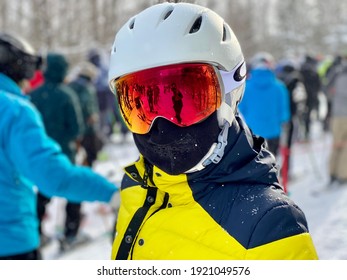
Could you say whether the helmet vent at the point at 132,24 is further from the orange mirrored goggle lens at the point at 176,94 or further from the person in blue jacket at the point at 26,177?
the person in blue jacket at the point at 26,177

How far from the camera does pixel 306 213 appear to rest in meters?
6.21

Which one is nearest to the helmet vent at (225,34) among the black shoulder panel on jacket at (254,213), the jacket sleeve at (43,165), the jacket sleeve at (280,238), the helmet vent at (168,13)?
the helmet vent at (168,13)

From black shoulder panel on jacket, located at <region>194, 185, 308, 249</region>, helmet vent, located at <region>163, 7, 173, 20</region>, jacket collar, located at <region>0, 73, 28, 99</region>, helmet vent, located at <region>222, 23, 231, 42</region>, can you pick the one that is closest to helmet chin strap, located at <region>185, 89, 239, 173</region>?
black shoulder panel on jacket, located at <region>194, 185, 308, 249</region>

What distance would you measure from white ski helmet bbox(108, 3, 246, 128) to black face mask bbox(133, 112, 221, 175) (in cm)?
7

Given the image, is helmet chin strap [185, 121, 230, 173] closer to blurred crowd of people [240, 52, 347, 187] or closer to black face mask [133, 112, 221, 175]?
black face mask [133, 112, 221, 175]

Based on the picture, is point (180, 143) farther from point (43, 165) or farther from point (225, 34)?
point (43, 165)

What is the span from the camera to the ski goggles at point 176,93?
1.81 m

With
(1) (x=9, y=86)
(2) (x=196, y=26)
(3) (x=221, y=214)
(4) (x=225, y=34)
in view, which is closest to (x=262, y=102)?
(1) (x=9, y=86)

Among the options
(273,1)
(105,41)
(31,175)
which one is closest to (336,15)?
(273,1)

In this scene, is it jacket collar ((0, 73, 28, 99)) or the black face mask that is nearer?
the black face mask

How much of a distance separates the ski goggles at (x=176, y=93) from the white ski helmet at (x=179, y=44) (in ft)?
0.10

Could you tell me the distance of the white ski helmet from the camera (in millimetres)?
1802

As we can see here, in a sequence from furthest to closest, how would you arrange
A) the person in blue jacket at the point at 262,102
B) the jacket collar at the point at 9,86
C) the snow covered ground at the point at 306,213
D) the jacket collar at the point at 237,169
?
the person in blue jacket at the point at 262,102, the snow covered ground at the point at 306,213, the jacket collar at the point at 9,86, the jacket collar at the point at 237,169

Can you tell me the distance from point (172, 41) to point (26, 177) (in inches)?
51.3
